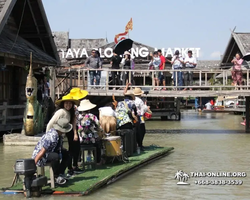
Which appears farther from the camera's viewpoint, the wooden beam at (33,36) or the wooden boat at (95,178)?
the wooden beam at (33,36)

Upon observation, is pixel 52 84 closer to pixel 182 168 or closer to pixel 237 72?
pixel 237 72

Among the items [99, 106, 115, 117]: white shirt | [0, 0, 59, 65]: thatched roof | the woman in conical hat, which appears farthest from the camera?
[0, 0, 59, 65]: thatched roof

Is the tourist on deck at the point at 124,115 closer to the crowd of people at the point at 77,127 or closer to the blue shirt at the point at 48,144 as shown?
the crowd of people at the point at 77,127

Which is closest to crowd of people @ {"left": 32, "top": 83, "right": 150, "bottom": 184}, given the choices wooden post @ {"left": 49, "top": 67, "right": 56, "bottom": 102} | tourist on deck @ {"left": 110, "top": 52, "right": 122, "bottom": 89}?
tourist on deck @ {"left": 110, "top": 52, "right": 122, "bottom": 89}

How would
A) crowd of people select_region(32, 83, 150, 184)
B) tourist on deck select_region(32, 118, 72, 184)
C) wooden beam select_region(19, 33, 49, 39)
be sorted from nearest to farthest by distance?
1. tourist on deck select_region(32, 118, 72, 184)
2. crowd of people select_region(32, 83, 150, 184)
3. wooden beam select_region(19, 33, 49, 39)

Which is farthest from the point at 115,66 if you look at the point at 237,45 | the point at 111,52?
the point at 111,52

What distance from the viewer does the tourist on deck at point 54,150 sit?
7836mm

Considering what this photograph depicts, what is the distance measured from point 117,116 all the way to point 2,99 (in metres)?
8.08

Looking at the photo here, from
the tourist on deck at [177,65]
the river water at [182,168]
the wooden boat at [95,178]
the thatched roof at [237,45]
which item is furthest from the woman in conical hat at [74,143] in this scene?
the thatched roof at [237,45]

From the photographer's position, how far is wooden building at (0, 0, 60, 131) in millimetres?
16156

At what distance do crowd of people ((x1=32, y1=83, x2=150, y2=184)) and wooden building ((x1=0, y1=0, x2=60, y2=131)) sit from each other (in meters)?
5.37

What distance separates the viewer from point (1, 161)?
37.9 ft

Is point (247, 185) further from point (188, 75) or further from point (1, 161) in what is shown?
point (188, 75)

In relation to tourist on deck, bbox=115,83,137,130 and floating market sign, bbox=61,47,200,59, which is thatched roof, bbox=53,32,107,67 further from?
tourist on deck, bbox=115,83,137,130
